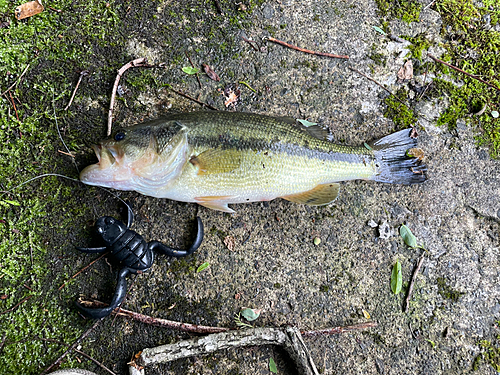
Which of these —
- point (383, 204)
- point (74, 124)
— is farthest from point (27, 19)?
point (383, 204)

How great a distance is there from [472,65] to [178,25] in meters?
3.65

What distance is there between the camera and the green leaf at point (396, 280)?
3.64 metres

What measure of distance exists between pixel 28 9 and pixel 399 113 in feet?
13.9

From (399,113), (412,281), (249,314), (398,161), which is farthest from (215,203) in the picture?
(399,113)

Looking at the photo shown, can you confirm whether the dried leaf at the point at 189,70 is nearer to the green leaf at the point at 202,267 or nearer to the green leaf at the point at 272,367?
the green leaf at the point at 202,267

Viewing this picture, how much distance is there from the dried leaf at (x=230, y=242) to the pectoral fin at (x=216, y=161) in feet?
2.60

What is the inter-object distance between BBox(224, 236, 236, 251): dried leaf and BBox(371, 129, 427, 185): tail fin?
1656mm

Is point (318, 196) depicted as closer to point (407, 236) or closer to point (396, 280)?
point (407, 236)

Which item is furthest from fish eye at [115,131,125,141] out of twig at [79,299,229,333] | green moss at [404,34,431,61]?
green moss at [404,34,431,61]

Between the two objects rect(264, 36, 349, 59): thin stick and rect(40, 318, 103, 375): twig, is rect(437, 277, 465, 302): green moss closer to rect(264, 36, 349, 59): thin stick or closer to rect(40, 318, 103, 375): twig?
rect(264, 36, 349, 59): thin stick

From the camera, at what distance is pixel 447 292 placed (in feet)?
12.3

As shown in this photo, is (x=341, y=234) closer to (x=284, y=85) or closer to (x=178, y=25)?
(x=284, y=85)

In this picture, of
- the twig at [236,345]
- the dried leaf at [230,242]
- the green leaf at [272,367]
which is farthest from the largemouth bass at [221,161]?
the green leaf at [272,367]

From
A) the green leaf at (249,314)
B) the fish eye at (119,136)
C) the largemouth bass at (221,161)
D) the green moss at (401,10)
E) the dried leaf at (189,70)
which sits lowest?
the green leaf at (249,314)
